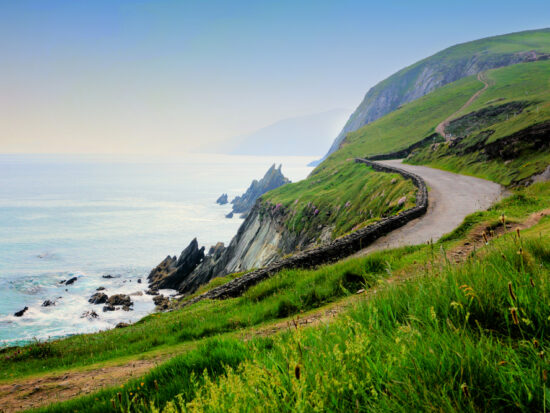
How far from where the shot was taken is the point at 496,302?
3018 millimetres

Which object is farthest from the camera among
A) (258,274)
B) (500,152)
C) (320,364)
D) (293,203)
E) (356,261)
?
(293,203)

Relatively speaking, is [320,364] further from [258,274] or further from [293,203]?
[293,203]

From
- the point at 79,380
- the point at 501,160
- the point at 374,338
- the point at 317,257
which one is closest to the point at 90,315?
the point at 317,257

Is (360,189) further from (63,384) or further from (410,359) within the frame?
(410,359)

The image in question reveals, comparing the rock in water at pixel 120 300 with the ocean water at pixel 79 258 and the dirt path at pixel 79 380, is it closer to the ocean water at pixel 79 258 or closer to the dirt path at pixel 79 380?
the ocean water at pixel 79 258

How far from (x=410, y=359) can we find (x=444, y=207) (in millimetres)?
26428

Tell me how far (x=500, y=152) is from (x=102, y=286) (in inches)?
3062

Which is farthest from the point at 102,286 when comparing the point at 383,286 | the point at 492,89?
the point at 492,89

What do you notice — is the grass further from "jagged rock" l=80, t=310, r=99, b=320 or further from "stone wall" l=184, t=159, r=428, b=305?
"jagged rock" l=80, t=310, r=99, b=320

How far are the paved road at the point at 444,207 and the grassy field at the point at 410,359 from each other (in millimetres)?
11838

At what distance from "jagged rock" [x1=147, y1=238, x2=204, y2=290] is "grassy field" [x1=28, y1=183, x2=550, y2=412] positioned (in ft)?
223

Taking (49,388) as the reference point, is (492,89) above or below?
above

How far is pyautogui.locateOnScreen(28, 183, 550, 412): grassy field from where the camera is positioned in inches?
76.5

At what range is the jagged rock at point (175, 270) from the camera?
225 ft
